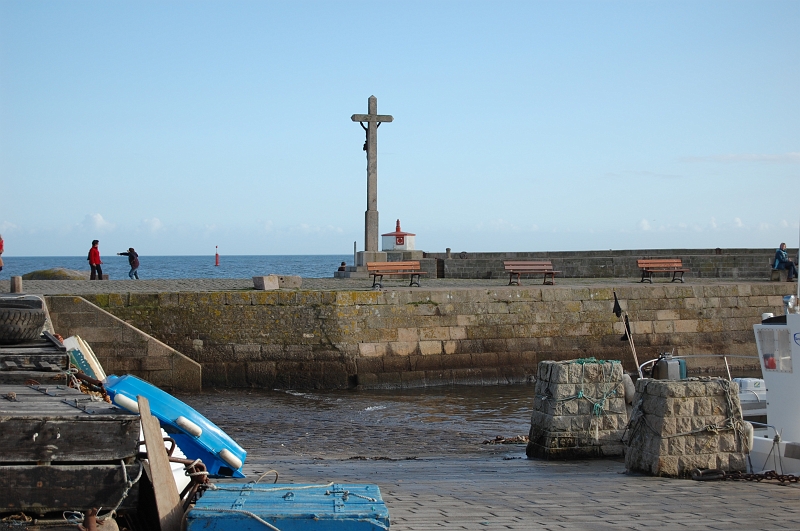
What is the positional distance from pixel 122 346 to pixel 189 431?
11252 mm

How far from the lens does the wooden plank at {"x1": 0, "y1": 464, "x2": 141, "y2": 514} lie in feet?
12.4

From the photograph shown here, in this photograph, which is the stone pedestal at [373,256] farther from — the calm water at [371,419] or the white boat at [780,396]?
the white boat at [780,396]

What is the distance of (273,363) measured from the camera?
54.7 ft

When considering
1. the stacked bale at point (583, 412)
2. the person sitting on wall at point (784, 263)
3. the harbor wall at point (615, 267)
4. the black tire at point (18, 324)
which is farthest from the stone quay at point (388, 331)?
the stacked bale at point (583, 412)

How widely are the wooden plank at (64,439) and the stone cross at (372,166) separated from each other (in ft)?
67.9

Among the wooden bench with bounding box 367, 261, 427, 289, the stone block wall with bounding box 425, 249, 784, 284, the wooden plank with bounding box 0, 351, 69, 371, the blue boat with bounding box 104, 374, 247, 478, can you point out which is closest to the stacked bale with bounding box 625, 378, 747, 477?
the blue boat with bounding box 104, 374, 247, 478

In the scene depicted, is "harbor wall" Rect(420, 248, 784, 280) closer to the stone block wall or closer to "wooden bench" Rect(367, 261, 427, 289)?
the stone block wall

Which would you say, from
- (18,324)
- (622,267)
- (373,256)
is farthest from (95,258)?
(18,324)

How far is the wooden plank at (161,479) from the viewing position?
3982 millimetres

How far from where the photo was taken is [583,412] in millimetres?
8453

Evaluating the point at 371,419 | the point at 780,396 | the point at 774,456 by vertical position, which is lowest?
the point at 371,419

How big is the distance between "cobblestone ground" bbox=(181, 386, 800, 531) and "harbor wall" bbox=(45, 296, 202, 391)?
159 centimetres

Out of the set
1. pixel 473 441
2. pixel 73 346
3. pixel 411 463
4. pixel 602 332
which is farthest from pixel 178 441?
pixel 602 332

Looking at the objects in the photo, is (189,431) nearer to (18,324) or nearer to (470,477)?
(470,477)
